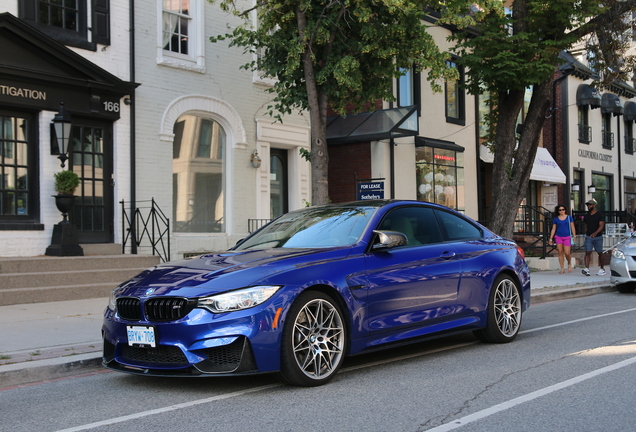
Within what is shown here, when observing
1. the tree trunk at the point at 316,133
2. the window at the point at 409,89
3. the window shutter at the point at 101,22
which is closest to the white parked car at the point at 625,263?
the tree trunk at the point at 316,133

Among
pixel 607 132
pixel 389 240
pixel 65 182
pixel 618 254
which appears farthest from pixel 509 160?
pixel 607 132

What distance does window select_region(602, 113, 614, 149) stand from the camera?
3428cm

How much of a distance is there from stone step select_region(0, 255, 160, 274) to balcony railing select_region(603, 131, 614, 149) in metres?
26.7

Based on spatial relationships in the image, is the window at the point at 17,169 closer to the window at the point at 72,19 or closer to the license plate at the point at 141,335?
the window at the point at 72,19

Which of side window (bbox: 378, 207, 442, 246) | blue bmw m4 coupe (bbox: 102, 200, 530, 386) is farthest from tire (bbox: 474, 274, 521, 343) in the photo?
side window (bbox: 378, 207, 442, 246)

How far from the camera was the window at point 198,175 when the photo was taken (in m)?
16.1

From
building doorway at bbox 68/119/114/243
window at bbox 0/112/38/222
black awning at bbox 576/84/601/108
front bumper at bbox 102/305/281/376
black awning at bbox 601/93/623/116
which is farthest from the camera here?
black awning at bbox 601/93/623/116

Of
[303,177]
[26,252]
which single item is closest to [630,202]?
[303,177]

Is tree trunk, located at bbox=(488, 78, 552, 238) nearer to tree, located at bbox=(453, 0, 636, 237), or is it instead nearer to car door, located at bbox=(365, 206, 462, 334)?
tree, located at bbox=(453, 0, 636, 237)

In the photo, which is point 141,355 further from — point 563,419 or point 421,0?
point 421,0

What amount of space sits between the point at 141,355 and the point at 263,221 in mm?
11606

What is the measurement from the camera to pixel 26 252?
13.1 m

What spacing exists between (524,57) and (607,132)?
65.0 feet

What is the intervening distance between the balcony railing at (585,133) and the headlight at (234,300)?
28662 millimetres
